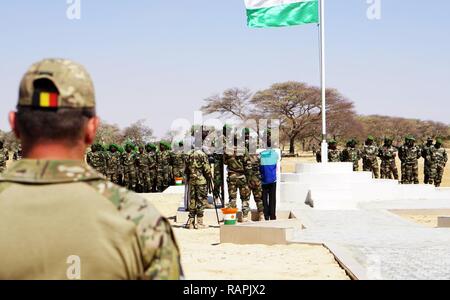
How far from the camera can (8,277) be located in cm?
193

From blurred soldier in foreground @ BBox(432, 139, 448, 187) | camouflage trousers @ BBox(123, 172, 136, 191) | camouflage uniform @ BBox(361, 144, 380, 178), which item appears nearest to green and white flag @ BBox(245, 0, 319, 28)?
camouflage uniform @ BBox(361, 144, 380, 178)

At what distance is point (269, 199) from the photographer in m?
12.7

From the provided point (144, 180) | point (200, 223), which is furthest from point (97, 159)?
point (200, 223)

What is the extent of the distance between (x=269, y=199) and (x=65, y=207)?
35.8 ft

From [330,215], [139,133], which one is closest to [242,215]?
[330,215]

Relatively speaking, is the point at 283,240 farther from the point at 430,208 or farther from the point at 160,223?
the point at 160,223

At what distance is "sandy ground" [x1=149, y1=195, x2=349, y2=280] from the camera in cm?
743

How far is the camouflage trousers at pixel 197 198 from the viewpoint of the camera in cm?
1252

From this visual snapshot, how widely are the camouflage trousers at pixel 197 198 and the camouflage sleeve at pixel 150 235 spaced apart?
34.6 feet

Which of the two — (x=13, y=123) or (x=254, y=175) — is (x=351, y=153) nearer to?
(x=254, y=175)

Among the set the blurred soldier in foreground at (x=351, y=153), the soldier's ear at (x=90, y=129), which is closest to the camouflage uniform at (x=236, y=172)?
the soldier's ear at (x=90, y=129)

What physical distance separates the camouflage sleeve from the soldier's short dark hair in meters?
0.19

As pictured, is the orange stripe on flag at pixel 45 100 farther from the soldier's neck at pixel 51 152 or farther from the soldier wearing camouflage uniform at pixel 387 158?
the soldier wearing camouflage uniform at pixel 387 158

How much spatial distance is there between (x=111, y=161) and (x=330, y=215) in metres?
11.5
